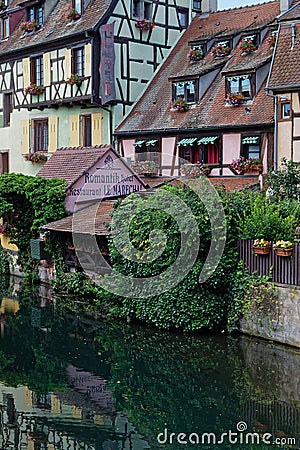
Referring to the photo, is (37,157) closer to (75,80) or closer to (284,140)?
(75,80)

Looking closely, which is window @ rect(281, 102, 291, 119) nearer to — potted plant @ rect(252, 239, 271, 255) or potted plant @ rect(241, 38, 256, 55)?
potted plant @ rect(241, 38, 256, 55)

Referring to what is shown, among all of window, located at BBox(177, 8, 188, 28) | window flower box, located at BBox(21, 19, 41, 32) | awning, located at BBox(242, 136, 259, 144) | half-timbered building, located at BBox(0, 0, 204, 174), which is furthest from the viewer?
window flower box, located at BBox(21, 19, 41, 32)

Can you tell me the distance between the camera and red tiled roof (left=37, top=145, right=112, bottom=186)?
2025 centimetres

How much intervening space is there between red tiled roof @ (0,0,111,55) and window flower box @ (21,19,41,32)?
0.18 metres

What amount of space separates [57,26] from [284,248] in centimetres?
1563

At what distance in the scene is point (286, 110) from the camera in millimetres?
17984

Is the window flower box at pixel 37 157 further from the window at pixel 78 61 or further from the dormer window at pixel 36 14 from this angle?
the dormer window at pixel 36 14

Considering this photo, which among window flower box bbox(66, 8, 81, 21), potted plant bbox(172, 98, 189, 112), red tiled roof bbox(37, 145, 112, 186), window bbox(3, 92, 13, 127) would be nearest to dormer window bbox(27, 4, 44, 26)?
window flower box bbox(66, 8, 81, 21)

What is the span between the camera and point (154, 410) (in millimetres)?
10477

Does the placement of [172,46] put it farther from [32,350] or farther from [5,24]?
[32,350]

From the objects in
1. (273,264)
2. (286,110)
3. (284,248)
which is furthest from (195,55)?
(284,248)

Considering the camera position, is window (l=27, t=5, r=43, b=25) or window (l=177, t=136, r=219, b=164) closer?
window (l=177, t=136, r=219, b=164)

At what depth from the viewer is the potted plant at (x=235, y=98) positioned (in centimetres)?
2055

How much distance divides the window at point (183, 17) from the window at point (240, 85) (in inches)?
223
